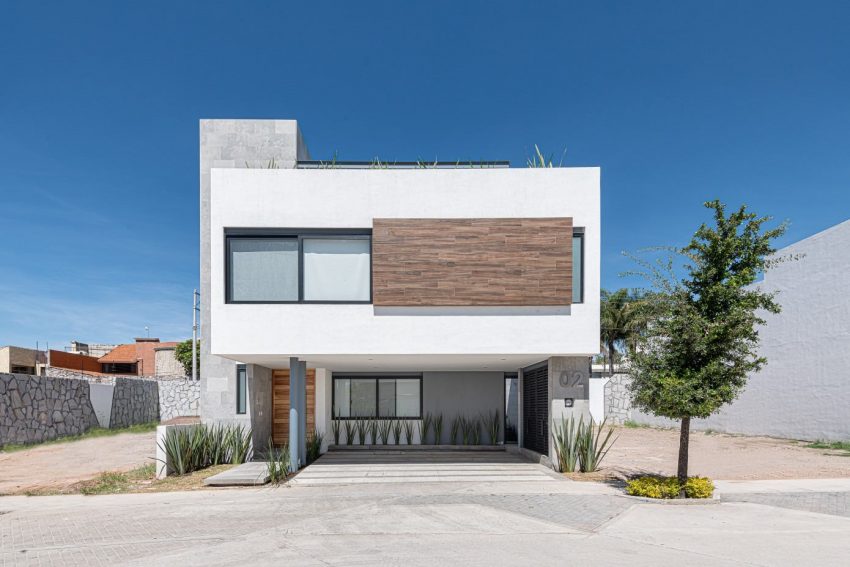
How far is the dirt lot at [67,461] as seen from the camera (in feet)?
40.7

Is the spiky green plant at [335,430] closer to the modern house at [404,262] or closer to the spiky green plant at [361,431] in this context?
the spiky green plant at [361,431]

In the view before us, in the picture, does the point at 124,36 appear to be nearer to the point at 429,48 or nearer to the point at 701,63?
the point at 429,48

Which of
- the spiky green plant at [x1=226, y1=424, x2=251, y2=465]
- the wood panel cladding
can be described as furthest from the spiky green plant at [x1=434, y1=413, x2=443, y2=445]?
the wood panel cladding

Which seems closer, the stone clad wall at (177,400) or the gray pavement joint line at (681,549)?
the gray pavement joint line at (681,549)

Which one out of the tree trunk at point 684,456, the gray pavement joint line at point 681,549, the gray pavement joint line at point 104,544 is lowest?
the gray pavement joint line at point 104,544

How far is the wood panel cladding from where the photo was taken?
37.5 ft

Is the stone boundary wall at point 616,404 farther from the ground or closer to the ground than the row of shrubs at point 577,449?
closer to the ground

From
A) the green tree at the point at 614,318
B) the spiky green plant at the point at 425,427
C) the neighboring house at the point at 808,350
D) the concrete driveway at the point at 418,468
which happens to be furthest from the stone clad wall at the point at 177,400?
the neighboring house at the point at 808,350

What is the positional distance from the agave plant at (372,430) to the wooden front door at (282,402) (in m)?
1.58

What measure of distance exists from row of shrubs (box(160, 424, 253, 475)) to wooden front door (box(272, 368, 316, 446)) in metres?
2.24

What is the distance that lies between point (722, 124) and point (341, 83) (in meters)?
10.4

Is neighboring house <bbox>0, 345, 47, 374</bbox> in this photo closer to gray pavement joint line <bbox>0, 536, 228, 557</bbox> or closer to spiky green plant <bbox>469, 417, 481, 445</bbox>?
spiky green plant <bbox>469, 417, 481, 445</bbox>

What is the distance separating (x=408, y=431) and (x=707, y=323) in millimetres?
9633

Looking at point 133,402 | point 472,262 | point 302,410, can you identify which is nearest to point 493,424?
point 302,410
